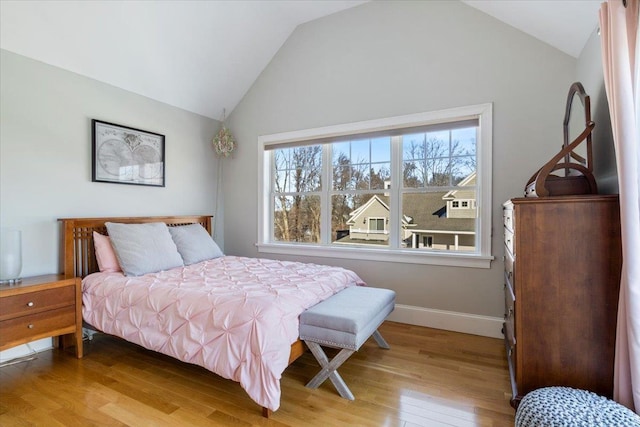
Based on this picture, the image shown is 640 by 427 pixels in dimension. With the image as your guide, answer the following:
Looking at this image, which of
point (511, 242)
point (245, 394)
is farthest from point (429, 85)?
point (245, 394)

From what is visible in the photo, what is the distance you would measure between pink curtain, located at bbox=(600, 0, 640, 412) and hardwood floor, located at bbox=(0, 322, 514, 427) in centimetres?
66

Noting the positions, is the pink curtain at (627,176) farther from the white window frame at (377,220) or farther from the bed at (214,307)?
the white window frame at (377,220)

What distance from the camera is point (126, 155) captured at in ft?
10.5

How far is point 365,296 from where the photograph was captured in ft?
7.68

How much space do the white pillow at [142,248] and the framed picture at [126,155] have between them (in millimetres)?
574

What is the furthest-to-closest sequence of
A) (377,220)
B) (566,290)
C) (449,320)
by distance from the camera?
(377,220), (449,320), (566,290)

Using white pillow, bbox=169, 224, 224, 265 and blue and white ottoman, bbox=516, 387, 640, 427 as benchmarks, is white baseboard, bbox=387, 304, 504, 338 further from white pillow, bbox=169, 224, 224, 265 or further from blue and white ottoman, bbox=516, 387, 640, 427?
white pillow, bbox=169, 224, 224, 265

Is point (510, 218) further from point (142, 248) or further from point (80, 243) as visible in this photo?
point (80, 243)

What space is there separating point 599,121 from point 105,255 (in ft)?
12.3

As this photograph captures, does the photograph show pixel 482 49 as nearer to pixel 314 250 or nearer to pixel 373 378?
pixel 314 250

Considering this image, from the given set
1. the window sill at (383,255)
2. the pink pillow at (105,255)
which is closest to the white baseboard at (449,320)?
the window sill at (383,255)

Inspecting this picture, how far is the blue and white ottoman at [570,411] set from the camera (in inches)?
45.9

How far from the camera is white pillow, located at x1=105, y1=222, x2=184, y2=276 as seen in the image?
263cm

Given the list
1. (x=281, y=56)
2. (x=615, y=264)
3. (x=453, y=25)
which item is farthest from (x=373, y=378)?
(x=281, y=56)
